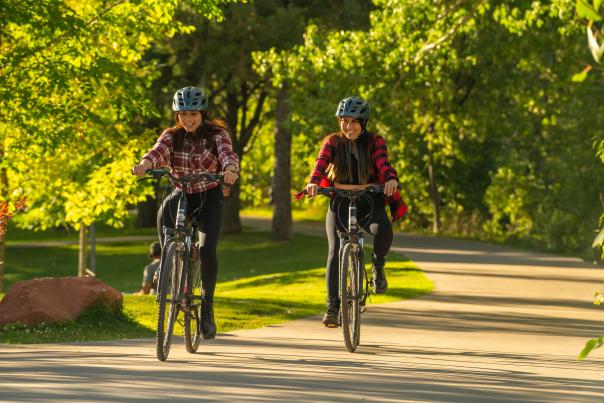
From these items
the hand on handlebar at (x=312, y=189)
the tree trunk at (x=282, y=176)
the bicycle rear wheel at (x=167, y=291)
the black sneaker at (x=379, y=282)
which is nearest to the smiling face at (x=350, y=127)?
the hand on handlebar at (x=312, y=189)

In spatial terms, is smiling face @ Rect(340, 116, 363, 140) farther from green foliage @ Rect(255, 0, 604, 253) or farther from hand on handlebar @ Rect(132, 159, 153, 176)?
green foliage @ Rect(255, 0, 604, 253)

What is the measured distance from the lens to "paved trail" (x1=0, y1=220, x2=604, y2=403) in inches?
332

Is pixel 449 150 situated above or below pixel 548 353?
above

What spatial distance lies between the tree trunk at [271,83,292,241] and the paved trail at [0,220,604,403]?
845 inches

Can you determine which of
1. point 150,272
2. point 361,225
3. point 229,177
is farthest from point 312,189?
point 150,272

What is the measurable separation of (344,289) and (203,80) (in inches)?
1114

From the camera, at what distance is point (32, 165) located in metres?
28.5

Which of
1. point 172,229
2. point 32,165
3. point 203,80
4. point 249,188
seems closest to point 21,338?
point 172,229

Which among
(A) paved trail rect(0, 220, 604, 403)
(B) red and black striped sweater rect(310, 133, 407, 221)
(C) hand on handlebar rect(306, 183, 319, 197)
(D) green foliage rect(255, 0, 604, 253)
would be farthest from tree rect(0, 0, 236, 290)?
(C) hand on handlebar rect(306, 183, 319, 197)

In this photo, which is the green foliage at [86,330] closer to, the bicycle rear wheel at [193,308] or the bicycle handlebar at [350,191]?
the bicycle rear wheel at [193,308]

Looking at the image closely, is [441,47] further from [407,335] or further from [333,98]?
[407,335]

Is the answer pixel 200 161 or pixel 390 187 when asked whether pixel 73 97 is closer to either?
pixel 200 161

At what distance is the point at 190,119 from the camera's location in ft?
34.4

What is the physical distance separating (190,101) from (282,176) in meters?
28.2
